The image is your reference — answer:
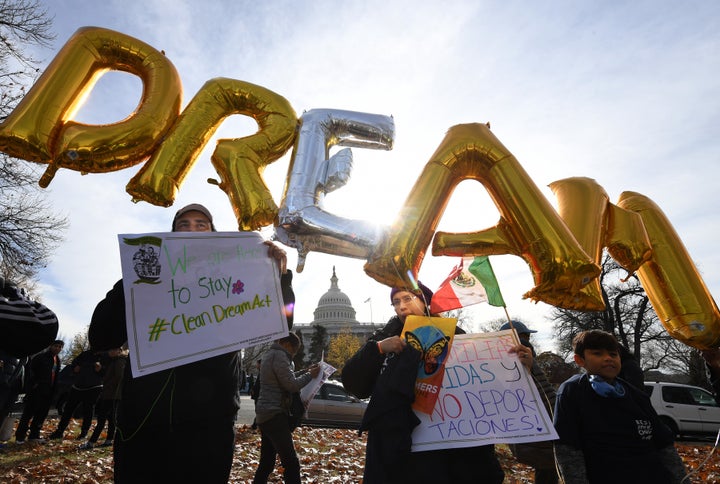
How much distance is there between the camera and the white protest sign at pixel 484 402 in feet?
6.96

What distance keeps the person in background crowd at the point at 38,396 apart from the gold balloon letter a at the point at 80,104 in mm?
6110

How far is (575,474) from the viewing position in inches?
91.5

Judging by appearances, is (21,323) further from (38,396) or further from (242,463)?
(38,396)

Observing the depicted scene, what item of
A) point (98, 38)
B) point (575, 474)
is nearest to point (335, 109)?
point (98, 38)

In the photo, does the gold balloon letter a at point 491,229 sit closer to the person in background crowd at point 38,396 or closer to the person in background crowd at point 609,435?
the person in background crowd at point 609,435

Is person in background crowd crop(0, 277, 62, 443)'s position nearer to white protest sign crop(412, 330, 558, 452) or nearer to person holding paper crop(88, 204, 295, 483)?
person holding paper crop(88, 204, 295, 483)

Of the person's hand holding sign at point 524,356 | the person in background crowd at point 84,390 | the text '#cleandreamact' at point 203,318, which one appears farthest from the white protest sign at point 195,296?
the person in background crowd at point 84,390

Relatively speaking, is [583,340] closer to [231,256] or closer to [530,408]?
[530,408]

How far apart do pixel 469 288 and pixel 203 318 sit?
60.5 inches

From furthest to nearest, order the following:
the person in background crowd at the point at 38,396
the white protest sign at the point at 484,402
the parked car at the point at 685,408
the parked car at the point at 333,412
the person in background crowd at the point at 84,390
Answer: the parked car at the point at 333,412
the parked car at the point at 685,408
the person in background crowd at the point at 84,390
the person in background crowd at the point at 38,396
the white protest sign at the point at 484,402

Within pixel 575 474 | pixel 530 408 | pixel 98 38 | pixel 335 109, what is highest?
pixel 98 38

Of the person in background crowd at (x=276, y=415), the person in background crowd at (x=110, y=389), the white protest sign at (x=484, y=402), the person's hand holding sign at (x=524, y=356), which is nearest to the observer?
the white protest sign at (x=484, y=402)

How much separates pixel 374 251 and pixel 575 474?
165 centimetres

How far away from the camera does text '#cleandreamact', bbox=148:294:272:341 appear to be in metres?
2.01
